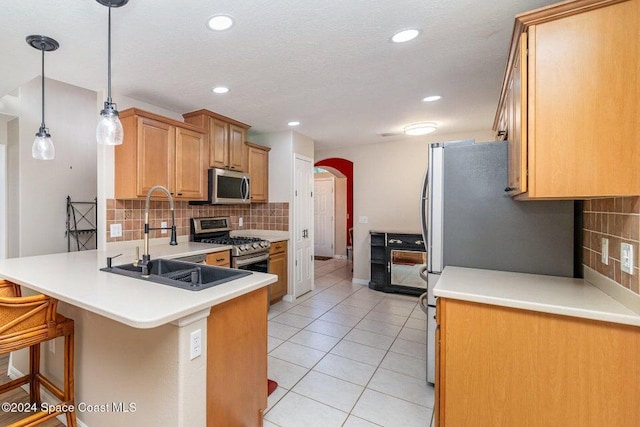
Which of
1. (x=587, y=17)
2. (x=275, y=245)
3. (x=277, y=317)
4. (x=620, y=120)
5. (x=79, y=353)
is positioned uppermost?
(x=587, y=17)

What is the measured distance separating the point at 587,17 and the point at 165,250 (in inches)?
129

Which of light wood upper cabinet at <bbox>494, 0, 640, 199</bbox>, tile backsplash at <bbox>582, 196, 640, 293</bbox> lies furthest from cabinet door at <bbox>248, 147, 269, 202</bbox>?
tile backsplash at <bbox>582, 196, 640, 293</bbox>

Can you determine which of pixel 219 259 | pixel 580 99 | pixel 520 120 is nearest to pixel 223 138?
pixel 219 259

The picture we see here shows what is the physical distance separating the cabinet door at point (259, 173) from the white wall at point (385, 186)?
1652 mm

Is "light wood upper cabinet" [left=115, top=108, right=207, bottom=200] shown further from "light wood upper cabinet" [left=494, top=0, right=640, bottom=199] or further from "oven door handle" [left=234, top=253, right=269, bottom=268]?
"light wood upper cabinet" [left=494, top=0, right=640, bottom=199]

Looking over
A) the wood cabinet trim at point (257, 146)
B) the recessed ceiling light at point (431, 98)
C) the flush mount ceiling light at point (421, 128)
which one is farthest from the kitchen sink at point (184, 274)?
the flush mount ceiling light at point (421, 128)

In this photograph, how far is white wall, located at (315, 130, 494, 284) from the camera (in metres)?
4.86

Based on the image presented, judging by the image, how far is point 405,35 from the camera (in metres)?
1.92

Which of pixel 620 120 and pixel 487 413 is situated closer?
pixel 620 120

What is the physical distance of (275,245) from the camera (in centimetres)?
405

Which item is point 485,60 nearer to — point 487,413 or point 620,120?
point 620,120

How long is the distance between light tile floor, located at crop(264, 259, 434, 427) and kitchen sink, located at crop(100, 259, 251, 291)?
37.8 inches

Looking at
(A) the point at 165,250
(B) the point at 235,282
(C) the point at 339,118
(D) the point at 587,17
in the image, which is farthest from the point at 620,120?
(A) the point at 165,250

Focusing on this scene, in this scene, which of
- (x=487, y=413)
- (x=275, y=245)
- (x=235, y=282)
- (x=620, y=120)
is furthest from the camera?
(x=275, y=245)
